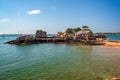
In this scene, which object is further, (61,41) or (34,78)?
(61,41)

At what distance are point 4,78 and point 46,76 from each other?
5.08 metres

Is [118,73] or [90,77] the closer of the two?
[90,77]

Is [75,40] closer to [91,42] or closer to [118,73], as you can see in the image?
[91,42]

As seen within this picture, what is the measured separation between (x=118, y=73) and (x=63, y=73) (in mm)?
7207

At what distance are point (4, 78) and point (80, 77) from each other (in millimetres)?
9236

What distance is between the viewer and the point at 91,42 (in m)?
63.9

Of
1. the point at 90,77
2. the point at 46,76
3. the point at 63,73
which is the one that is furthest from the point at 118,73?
the point at 46,76

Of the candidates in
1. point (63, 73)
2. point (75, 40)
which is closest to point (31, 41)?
point (75, 40)

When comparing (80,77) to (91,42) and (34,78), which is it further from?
(91,42)

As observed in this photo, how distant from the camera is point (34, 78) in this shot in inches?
687

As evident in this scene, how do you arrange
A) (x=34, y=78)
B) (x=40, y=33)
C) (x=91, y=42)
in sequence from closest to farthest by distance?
1. (x=34, y=78)
2. (x=91, y=42)
3. (x=40, y=33)

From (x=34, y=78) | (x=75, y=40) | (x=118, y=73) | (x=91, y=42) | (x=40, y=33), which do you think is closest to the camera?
(x=34, y=78)

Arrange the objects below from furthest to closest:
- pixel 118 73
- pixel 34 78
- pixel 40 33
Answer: pixel 40 33 < pixel 118 73 < pixel 34 78

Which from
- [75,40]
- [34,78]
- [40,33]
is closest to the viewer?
[34,78]
